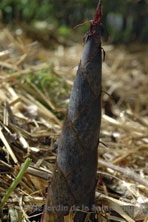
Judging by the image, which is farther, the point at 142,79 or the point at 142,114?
the point at 142,79

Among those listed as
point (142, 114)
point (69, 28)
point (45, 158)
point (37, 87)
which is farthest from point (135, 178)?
point (69, 28)

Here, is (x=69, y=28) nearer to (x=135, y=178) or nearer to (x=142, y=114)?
(x=142, y=114)

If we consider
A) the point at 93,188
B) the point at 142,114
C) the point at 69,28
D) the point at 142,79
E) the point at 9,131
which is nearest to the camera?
the point at 93,188

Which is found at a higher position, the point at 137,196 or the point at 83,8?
the point at 83,8

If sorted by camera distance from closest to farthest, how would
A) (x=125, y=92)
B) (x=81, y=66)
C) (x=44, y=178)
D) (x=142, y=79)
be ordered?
(x=81, y=66), (x=44, y=178), (x=125, y=92), (x=142, y=79)

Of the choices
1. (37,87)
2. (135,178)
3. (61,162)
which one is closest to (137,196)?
(135,178)

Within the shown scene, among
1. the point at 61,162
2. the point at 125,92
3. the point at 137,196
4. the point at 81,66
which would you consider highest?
the point at 125,92

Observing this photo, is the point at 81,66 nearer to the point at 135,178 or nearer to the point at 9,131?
the point at 9,131
